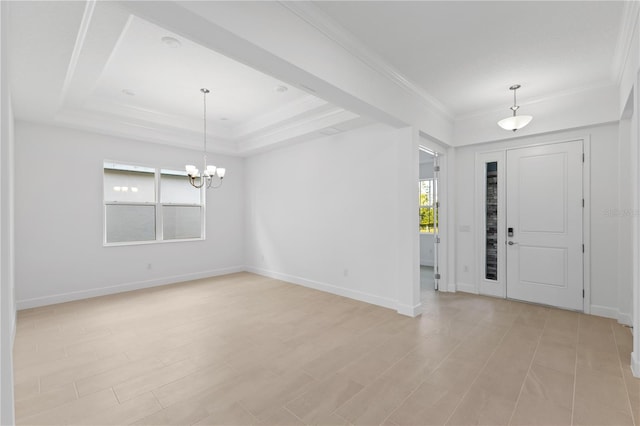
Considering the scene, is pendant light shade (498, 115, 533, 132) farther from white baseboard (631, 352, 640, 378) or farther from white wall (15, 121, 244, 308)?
white wall (15, 121, 244, 308)

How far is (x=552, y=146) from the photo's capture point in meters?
4.29

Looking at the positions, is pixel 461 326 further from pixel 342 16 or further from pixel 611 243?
pixel 342 16

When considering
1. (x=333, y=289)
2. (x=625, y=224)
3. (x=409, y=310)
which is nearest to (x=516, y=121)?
(x=625, y=224)

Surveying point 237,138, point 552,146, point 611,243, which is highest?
point 237,138

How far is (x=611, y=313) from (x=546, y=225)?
132 centimetres

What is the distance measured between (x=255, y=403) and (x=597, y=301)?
4.57 m

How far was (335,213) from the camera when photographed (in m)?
5.15

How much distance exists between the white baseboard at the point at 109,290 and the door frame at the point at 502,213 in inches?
202

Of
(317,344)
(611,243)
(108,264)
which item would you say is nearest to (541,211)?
(611,243)

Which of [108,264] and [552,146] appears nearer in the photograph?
[552,146]

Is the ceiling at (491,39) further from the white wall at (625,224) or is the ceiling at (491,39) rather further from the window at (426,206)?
the window at (426,206)

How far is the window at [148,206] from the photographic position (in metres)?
5.23

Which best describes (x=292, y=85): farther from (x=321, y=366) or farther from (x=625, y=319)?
(x=625, y=319)

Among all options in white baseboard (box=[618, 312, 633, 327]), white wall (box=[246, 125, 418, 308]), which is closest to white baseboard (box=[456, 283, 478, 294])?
white wall (box=[246, 125, 418, 308])
